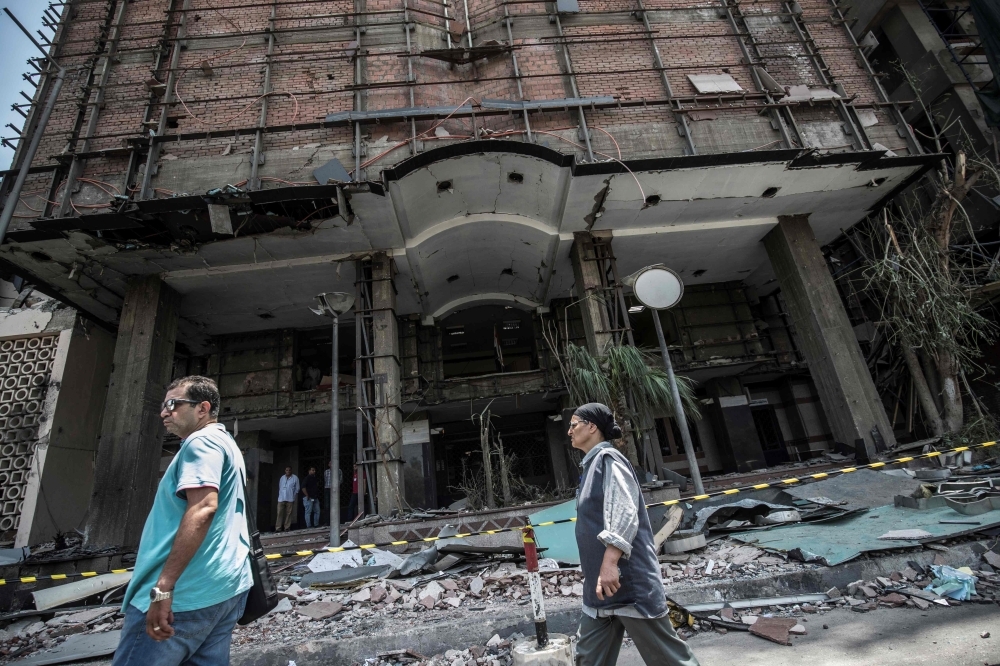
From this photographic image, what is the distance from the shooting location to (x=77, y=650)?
16.1 ft

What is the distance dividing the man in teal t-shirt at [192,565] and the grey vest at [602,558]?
5.81ft

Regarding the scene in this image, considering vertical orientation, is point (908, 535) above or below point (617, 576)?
below

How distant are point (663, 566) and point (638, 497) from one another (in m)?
3.57

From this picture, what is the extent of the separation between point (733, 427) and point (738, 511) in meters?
9.99

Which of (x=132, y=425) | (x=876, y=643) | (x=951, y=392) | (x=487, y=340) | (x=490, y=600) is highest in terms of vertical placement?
(x=487, y=340)

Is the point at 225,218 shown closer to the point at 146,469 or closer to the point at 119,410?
the point at 119,410

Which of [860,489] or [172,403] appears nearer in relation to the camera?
[172,403]

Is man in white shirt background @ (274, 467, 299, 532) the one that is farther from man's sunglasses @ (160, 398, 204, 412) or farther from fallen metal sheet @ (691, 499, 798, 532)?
man's sunglasses @ (160, 398, 204, 412)

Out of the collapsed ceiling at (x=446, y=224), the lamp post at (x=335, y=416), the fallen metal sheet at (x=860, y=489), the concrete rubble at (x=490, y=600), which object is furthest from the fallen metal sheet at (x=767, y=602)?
the collapsed ceiling at (x=446, y=224)

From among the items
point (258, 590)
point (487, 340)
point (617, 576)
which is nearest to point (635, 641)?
point (617, 576)

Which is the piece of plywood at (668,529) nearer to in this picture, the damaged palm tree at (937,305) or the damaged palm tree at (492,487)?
the damaged palm tree at (492,487)

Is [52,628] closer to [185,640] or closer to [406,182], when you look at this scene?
[185,640]

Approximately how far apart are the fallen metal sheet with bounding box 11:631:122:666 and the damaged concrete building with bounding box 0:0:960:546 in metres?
Answer: 4.73

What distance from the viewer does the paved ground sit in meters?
3.14
